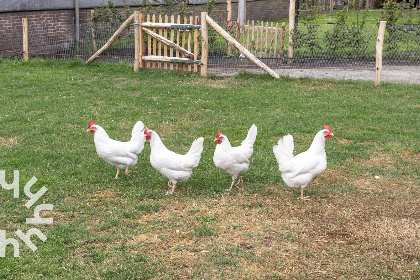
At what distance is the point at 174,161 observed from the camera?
6.84m

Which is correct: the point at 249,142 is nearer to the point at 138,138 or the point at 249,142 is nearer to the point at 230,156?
the point at 230,156

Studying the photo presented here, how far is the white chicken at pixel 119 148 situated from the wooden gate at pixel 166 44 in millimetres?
7754

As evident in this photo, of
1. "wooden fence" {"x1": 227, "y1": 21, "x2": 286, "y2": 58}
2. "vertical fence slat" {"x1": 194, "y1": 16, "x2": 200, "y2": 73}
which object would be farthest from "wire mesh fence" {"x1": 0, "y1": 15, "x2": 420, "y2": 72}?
"vertical fence slat" {"x1": 194, "y1": 16, "x2": 200, "y2": 73}

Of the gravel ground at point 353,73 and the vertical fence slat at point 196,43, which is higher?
the vertical fence slat at point 196,43

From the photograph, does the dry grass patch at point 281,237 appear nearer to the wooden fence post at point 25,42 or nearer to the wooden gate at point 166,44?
the wooden gate at point 166,44

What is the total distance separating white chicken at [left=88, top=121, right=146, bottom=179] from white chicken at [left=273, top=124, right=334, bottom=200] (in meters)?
2.00

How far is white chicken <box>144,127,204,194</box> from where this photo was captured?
684 cm

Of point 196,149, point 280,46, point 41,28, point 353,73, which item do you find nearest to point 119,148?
point 196,149

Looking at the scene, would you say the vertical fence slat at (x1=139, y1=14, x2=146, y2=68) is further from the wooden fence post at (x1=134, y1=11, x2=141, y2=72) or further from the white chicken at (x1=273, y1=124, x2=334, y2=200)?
the white chicken at (x1=273, y1=124, x2=334, y2=200)

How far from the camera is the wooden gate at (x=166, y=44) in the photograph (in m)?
14.9

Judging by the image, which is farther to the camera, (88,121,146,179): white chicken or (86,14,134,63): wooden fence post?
(86,14,134,63): wooden fence post

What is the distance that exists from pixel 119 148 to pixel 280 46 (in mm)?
10883

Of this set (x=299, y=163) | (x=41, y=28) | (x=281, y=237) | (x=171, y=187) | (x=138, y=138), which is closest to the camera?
(x=281, y=237)

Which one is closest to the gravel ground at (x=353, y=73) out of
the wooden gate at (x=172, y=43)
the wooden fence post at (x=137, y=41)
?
the wooden gate at (x=172, y=43)
